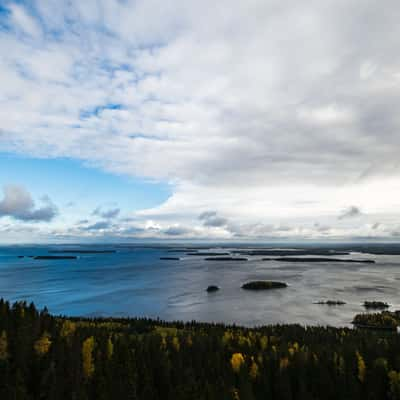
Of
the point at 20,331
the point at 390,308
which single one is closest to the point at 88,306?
the point at 390,308

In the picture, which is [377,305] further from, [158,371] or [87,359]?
[87,359]

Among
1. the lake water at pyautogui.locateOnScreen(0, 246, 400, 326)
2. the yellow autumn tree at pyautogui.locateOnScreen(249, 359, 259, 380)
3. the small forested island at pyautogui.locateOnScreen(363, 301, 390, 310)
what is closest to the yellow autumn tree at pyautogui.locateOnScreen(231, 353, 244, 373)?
the yellow autumn tree at pyautogui.locateOnScreen(249, 359, 259, 380)

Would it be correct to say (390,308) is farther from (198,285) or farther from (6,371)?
(6,371)

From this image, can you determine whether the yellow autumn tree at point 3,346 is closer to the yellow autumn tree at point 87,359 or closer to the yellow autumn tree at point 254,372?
the yellow autumn tree at point 87,359

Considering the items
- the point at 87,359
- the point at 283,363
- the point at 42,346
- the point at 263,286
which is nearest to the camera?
the point at 87,359

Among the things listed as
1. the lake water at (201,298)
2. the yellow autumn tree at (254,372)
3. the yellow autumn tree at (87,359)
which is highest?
the yellow autumn tree at (87,359)

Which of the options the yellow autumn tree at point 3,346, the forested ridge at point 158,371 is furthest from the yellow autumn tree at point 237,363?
the yellow autumn tree at point 3,346

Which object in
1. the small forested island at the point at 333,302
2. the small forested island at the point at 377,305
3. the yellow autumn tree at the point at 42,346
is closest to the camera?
the yellow autumn tree at the point at 42,346

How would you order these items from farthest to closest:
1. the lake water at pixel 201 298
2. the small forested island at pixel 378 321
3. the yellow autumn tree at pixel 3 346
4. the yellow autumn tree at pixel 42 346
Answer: the lake water at pixel 201 298
the small forested island at pixel 378 321
the yellow autumn tree at pixel 42 346
the yellow autumn tree at pixel 3 346

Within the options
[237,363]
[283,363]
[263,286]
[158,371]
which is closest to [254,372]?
[237,363]
